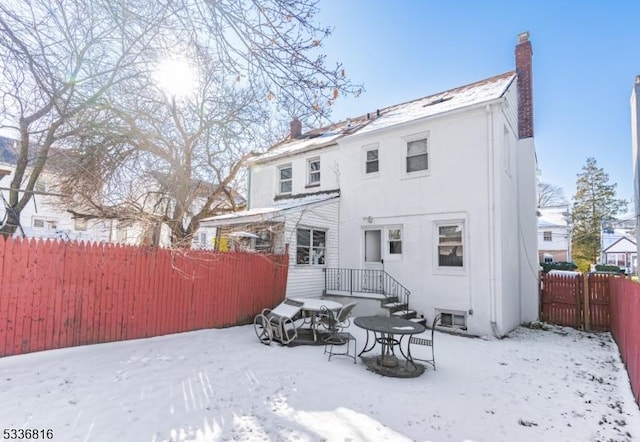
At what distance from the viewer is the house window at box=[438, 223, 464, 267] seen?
1017cm

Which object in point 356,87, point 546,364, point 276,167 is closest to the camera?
point 356,87

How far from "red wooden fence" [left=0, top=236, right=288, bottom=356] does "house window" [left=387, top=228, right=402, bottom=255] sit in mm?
4608

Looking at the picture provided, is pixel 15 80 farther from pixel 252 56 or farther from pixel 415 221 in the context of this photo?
pixel 415 221

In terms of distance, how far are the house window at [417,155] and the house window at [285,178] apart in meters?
5.41

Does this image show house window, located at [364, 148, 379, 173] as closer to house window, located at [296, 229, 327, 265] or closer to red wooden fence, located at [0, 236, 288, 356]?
house window, located at [296, 229, 327, 265]

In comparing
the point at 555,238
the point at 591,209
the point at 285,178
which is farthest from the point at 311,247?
the point at 591,209

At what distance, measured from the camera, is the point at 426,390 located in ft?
17.4

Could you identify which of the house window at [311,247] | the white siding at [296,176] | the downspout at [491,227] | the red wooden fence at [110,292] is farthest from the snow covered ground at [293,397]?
the white siding at [296,176]

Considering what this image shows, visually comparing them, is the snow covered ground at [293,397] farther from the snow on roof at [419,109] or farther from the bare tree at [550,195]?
the bare tree at [550,195]

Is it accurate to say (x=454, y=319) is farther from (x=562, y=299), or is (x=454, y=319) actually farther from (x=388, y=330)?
(x=388, y=330)

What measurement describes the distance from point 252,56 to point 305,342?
5.97 meters

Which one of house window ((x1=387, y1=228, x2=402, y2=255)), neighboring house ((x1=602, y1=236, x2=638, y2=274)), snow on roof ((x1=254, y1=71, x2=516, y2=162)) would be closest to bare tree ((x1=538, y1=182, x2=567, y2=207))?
neighboring house ((x1=602, y1=236, x2=638, y2=274))

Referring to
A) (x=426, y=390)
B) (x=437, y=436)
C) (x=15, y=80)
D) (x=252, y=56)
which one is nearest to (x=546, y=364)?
(x=426, y=390)

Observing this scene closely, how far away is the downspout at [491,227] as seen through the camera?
30.5 ft
